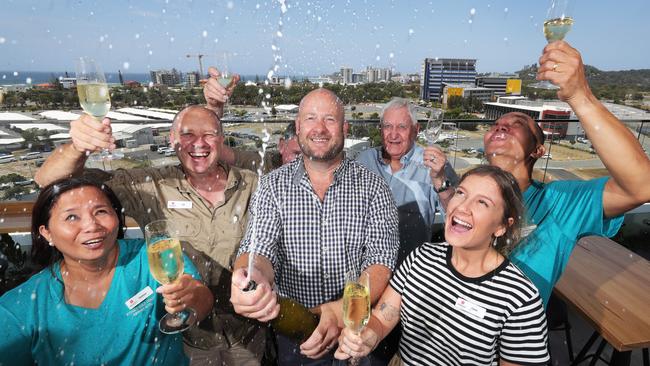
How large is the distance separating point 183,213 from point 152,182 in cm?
31

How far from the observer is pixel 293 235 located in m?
1.99

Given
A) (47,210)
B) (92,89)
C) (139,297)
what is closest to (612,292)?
(139,297)

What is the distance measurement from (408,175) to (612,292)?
1.57 m

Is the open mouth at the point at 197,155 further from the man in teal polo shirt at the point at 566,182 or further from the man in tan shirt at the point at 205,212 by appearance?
the man in teal polo shirt at the point at 566,182

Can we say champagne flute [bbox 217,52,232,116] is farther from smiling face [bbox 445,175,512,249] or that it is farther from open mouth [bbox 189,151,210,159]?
smiling face [bbox 445,175,512,249]

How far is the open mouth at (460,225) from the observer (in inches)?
60.4

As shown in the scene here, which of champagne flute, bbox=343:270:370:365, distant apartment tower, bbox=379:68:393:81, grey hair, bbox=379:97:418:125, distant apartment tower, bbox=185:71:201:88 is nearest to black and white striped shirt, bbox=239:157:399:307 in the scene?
champagne flute, bbox=343:270:370:365

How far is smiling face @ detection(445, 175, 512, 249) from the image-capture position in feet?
5.01

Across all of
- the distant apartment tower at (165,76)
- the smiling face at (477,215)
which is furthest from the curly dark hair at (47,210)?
the distant apartment tower at (165,76)

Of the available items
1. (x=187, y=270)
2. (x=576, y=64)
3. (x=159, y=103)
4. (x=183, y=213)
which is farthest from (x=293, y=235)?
(x=159, y=103)

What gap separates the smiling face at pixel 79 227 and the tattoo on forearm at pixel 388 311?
4.57 ft

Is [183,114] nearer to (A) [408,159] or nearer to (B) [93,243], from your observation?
(B) [93,243]

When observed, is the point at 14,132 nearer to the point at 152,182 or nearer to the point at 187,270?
the point at 152,182

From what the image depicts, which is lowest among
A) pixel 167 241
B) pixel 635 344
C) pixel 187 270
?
pixel 635 344
